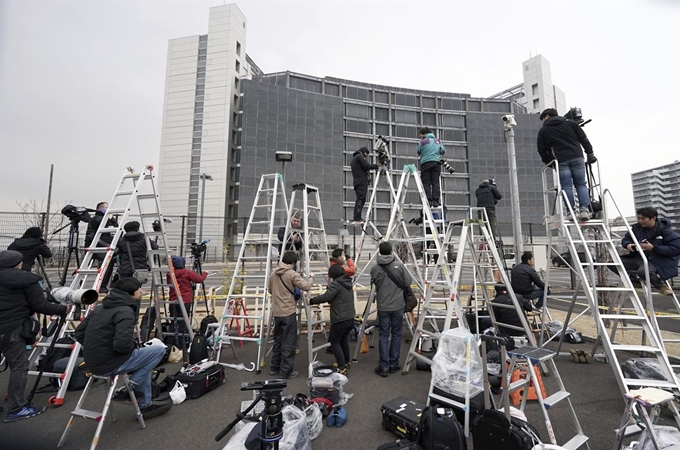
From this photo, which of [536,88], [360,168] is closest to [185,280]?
[360,168]

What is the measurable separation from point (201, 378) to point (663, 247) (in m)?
7.15

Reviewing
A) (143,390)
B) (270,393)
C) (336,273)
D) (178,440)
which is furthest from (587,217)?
(143,390)

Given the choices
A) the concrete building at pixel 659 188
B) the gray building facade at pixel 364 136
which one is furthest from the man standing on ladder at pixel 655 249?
the concrete building at pixel 659 188

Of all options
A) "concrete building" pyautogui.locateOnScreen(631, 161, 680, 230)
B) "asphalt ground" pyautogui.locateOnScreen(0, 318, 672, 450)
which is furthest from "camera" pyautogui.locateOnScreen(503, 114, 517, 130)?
"concrete building" pyautogui.locateOnScreen(631, 161, 680, 230)

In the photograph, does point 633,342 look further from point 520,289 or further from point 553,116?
point 553,116

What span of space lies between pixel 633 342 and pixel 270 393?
28.1 ft

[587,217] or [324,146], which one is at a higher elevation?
[324,146]

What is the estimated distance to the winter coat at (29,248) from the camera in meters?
4.92

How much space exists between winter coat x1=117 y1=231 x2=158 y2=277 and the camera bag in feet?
7.09

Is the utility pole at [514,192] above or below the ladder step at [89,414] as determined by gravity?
above

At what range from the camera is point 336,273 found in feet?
17.4

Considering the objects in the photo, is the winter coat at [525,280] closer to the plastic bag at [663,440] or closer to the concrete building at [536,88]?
the plastic bag at [663,440]

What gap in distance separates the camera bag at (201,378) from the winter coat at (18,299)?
6.28 feet

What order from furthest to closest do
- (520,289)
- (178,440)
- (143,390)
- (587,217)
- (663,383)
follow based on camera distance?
(520,289) → (587,217) → (143,390) → (178,440) → (663,383)
